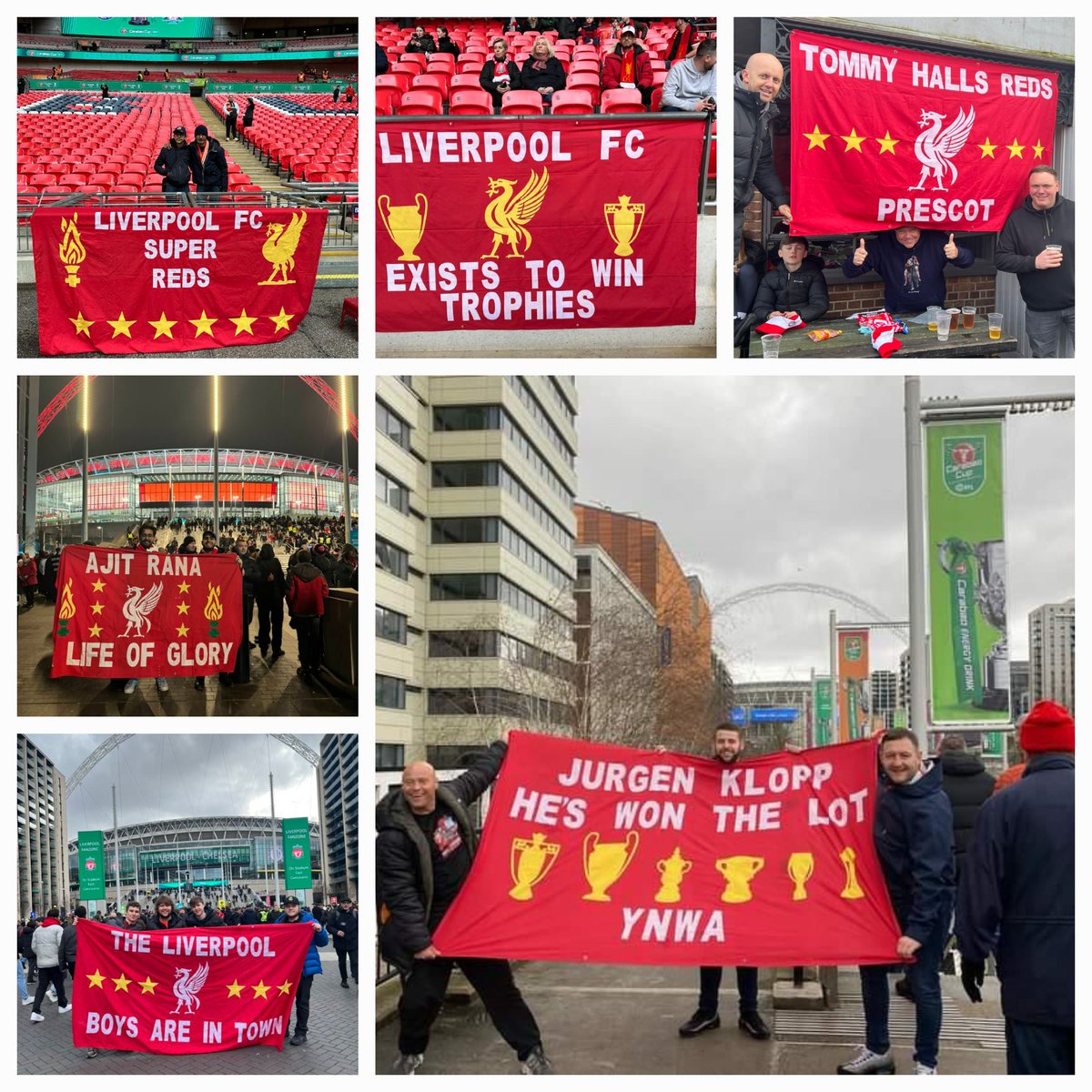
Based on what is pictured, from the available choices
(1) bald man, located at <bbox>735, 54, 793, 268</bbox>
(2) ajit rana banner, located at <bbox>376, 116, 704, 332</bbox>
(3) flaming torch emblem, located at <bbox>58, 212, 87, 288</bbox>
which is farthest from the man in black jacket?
(3) flaming torch emblem, located at <bbox>58, 212, 87, 288</bbox>

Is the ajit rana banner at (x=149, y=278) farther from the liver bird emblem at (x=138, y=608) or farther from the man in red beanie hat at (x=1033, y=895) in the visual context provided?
the man in red beanie hat at (x=1033, y=895)

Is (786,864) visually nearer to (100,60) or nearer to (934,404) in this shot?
(934,404)

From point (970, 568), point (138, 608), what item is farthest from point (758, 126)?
point (138, 608)

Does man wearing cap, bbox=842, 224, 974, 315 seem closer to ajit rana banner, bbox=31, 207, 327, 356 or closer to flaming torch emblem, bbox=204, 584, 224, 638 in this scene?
ajit rana banner, bbox=31, 207, 327, 356

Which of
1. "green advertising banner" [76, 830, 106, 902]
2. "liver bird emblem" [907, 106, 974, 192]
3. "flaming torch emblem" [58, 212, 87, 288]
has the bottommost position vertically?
"green advertising banner" [76, 830, 106, 902]

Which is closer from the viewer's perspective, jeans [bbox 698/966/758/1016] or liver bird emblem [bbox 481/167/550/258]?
jeans [bbox 698/966/758/1016]

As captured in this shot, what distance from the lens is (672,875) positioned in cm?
601

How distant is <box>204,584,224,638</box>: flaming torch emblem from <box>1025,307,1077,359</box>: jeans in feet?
18.6

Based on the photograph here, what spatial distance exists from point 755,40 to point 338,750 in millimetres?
5499

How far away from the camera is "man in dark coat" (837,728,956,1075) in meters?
5.63

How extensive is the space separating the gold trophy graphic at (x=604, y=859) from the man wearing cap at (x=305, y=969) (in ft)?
6.46

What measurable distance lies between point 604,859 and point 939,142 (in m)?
4.98
